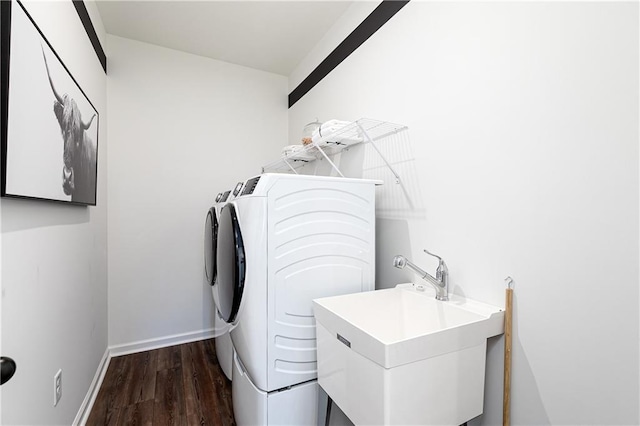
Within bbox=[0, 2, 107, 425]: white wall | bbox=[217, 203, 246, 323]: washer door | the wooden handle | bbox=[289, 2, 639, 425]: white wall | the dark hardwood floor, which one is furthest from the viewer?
the dark hardwood floor

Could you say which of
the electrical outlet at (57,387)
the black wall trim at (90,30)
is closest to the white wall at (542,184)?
the electrical outlet at (57,387)

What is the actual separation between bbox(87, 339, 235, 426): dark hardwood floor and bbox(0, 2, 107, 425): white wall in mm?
214

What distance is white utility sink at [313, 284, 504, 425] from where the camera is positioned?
0.97 m

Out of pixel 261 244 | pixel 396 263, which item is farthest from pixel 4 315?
pixel 396 263

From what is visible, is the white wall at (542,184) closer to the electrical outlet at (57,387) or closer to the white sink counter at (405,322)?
the white sink counter at (405,322)

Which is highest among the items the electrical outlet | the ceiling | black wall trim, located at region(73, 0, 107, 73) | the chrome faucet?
the ceiling

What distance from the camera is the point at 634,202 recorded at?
0.88 metres

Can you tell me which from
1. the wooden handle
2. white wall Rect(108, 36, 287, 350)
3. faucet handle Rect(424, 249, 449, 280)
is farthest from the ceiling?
the wooden handle

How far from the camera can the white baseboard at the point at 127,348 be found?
6.33ft

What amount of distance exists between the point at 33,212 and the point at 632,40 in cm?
211

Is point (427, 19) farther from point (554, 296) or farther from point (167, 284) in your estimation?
point (167, 284)

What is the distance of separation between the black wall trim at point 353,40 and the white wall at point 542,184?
31cm

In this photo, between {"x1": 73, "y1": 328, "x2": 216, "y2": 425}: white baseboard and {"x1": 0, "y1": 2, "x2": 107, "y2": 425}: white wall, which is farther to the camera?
{"x1": 73, "y1": 328, "x2": 216, "y2": 425}: white baseboard

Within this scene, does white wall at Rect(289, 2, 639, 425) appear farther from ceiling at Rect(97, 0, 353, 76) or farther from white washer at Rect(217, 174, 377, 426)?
ceiling at Rect(97, 0, 353, 76)
